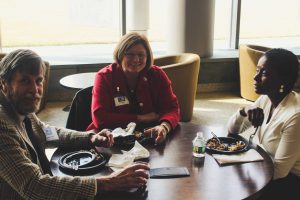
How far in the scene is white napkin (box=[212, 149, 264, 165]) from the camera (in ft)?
6.08

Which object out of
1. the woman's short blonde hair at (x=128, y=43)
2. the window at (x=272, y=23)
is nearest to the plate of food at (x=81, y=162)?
the woman's short blonde hair at (x=128, y=43)

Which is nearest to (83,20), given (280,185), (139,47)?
(139,47)

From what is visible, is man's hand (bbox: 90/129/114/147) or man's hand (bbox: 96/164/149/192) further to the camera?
man's hand (bbox: 90/129/114/147)

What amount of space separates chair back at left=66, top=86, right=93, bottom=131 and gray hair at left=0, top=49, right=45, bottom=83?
104cm

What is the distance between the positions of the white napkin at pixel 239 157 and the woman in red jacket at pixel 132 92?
0.49 metres

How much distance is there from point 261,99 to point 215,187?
0.91m

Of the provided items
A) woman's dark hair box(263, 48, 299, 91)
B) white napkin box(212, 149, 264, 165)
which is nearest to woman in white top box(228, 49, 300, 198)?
woman's dark hair box(263, 48, 299, 91)

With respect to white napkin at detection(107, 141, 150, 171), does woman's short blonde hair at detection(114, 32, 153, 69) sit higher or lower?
higher

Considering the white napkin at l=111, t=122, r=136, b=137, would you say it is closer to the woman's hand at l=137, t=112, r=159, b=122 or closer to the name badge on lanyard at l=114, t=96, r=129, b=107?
the woman's hand at l=137, t=112, r=159, b=122

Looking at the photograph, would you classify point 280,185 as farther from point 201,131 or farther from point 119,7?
point 119,7

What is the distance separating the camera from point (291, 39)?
7.75 meters

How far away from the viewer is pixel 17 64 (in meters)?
1.49

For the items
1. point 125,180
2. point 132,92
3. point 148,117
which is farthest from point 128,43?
point 125,180

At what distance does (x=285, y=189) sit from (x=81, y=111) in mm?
1335
